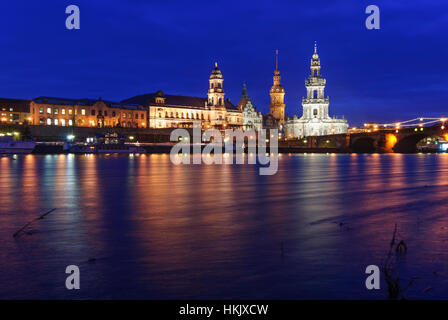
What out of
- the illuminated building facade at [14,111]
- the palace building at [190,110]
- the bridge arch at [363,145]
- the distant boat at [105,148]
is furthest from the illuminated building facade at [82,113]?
the bridge arch at [363,145]

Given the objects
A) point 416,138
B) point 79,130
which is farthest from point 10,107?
point 416,138

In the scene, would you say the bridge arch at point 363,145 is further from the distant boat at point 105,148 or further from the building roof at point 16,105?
the building roof at point 16,105

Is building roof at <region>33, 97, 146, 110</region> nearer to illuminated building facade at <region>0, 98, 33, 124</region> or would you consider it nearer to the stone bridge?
illuminated building facade at <region>0, 98, 33, 124</region>

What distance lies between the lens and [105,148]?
105812 mm

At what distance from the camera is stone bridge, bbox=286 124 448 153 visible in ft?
379

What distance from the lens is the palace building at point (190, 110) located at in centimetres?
16112

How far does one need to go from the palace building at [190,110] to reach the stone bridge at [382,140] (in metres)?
40.2

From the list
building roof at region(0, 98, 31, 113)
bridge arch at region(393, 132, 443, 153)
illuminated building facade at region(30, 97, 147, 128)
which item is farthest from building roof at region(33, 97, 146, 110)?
bridge arch at region(393, 132, 443, 153)

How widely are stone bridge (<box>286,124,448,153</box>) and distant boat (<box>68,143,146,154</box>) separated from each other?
208ft

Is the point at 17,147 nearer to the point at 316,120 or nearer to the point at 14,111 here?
the point at 14,111

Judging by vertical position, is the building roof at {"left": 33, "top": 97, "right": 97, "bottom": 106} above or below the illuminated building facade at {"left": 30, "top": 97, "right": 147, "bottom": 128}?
above

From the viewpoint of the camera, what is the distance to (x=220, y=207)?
56.3ft
